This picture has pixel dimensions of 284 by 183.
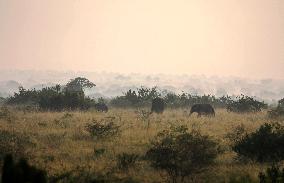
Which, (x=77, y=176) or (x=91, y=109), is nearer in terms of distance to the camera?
(x=77, y=176)

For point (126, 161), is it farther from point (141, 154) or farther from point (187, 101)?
point (187, 101)

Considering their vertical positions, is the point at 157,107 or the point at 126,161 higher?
the point at 157,107

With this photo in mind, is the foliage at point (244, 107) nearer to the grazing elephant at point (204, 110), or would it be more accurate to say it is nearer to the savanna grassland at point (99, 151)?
the grazing elephant at point (204, 110)

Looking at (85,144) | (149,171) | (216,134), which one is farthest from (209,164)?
(216,134)

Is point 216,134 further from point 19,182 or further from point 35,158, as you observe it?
point 19,182

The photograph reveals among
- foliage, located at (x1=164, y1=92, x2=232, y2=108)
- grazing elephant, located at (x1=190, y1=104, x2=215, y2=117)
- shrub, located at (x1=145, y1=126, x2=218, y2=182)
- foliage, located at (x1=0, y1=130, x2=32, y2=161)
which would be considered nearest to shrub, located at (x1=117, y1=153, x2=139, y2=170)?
shrub, located at (x1=145, y1=126, x2=218, y2=182)

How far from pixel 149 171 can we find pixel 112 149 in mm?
3004

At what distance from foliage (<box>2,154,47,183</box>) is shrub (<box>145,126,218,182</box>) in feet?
17.0

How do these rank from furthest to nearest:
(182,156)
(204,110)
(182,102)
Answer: (182,102) < (204,110) < (182,156)

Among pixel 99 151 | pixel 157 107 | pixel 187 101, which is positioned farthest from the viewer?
pixel 187 101

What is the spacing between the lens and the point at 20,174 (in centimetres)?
633

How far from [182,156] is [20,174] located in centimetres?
624

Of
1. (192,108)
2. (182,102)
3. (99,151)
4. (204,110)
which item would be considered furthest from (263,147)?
(182,102)

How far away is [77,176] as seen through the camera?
10750mm
